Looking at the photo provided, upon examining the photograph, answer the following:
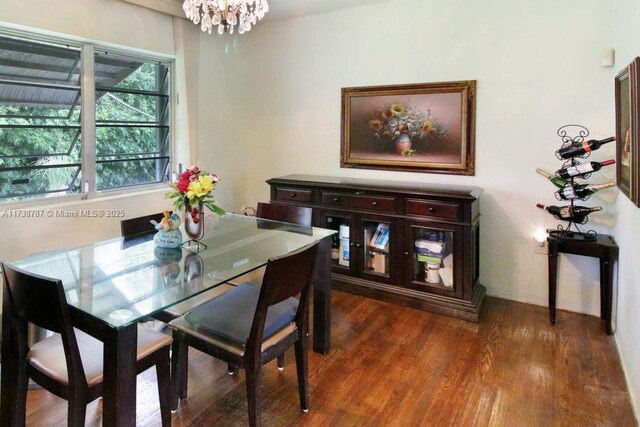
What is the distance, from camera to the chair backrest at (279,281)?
1.64 meters

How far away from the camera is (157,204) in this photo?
378cm

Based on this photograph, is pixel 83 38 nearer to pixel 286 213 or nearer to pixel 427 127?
pixel 286 213

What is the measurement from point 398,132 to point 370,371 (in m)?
2.19

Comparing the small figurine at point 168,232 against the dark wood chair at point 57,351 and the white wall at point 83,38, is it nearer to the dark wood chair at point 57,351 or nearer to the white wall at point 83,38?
the dark wood chair at point 57,351

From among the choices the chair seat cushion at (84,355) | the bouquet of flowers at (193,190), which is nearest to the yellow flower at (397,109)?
the bouquet of flowers at (193,190)

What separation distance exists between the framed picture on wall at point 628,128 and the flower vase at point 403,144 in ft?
5.41

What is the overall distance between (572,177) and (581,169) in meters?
0.09

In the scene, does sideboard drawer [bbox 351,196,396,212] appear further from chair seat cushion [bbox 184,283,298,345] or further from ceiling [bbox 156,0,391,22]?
ceiling [bbox 156,0,391,22]

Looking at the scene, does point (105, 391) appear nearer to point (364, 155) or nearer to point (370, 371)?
point (370, 371)

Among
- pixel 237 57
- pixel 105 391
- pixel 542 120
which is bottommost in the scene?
pixel 105 391

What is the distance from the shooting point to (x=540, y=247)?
10.6ft

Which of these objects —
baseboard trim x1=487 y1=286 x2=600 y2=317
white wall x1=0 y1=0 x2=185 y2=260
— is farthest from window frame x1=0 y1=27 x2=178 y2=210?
baseboard trim x1=487 y1=286 x2=600 y2=317

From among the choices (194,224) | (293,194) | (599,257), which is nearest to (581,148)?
(599,257)

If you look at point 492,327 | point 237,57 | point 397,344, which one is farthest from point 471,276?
point 237,57
